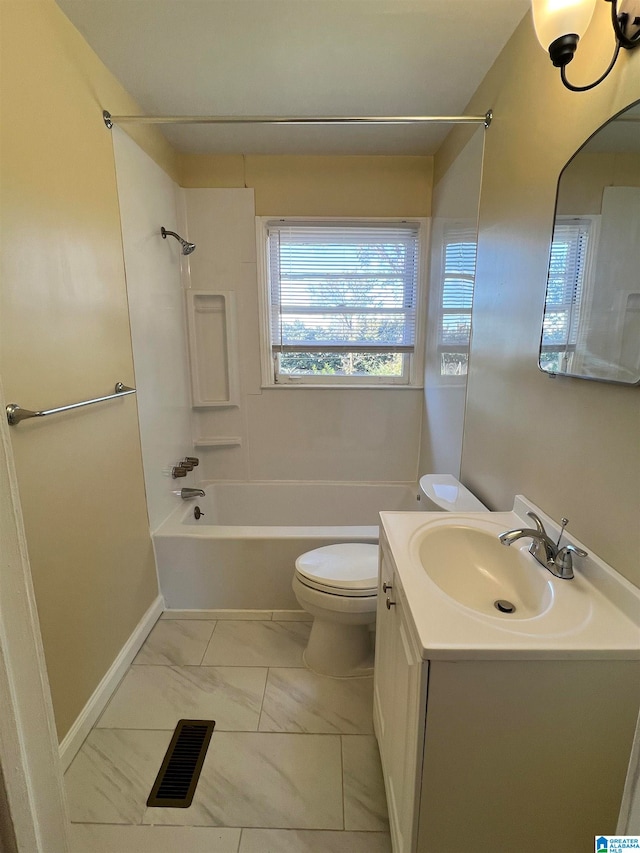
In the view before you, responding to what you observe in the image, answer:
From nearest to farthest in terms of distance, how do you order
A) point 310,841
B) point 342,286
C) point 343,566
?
point 310,841
point 343,566
point 342,286

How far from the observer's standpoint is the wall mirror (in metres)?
0.84

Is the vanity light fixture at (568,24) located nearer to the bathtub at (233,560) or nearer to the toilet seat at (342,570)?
the toilet seat at (342,570)

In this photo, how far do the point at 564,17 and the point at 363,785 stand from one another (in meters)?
2.14

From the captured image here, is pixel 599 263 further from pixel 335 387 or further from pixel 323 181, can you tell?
pixel 323 181

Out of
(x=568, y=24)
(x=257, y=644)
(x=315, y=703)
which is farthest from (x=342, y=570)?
(x=568, y=24)

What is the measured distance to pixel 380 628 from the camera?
1271 mm

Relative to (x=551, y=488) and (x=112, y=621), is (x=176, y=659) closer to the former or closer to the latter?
(x=112, y=621)

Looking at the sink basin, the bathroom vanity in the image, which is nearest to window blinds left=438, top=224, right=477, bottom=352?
the sink basin

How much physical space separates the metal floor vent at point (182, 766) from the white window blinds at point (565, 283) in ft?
5.71

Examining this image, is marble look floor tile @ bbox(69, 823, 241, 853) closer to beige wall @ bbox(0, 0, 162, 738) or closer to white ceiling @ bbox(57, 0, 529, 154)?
beige wall @ bbox(0, 0, 162, 738)

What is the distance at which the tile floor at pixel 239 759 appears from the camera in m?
1.13

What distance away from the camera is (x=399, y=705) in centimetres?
96

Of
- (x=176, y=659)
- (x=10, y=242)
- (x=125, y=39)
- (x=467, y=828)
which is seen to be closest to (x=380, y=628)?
(x=467, y=828)

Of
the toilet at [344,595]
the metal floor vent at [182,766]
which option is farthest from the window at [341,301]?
the metal floor vent at [182,766]
